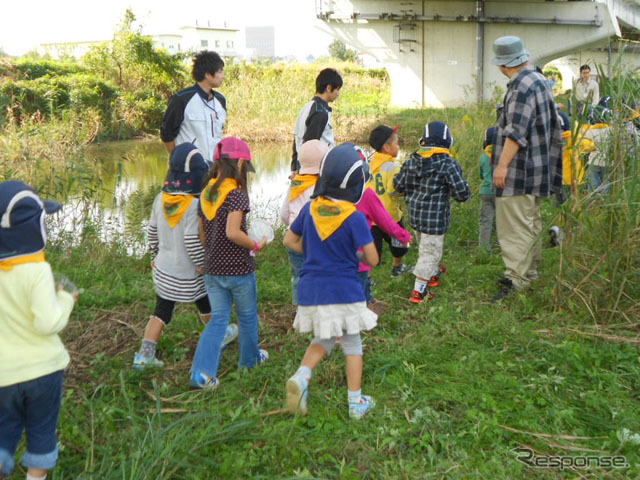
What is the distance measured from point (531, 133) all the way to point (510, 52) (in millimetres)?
598

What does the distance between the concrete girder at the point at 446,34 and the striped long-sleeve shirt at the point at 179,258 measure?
2258 cm

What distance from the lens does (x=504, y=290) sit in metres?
4.85

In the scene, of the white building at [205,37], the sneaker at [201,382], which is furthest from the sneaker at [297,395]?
the white building at [205,37]

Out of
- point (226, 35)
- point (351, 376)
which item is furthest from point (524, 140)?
point (226, 35)

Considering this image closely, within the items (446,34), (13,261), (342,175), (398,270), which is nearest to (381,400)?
(342,175)

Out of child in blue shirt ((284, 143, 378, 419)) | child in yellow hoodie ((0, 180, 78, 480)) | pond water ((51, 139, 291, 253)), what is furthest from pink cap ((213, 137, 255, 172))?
pond water ((51, 139, 291, 253))

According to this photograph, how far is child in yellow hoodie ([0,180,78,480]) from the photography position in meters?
2.33

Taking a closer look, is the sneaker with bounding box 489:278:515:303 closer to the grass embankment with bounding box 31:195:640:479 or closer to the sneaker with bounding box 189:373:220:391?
the grass embankment with bounding box 31:195:640:479

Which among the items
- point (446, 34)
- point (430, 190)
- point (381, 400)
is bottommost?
point (381, 400)

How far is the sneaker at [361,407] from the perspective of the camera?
316 centimetres

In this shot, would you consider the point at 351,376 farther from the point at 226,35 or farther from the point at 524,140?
the point at 226,35

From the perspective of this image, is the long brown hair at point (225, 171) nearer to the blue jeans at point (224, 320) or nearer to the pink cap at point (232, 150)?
the pink cap at point (232, 150)

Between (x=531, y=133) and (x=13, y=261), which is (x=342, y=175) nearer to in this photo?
(x=13, y=261)

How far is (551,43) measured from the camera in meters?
25.2
